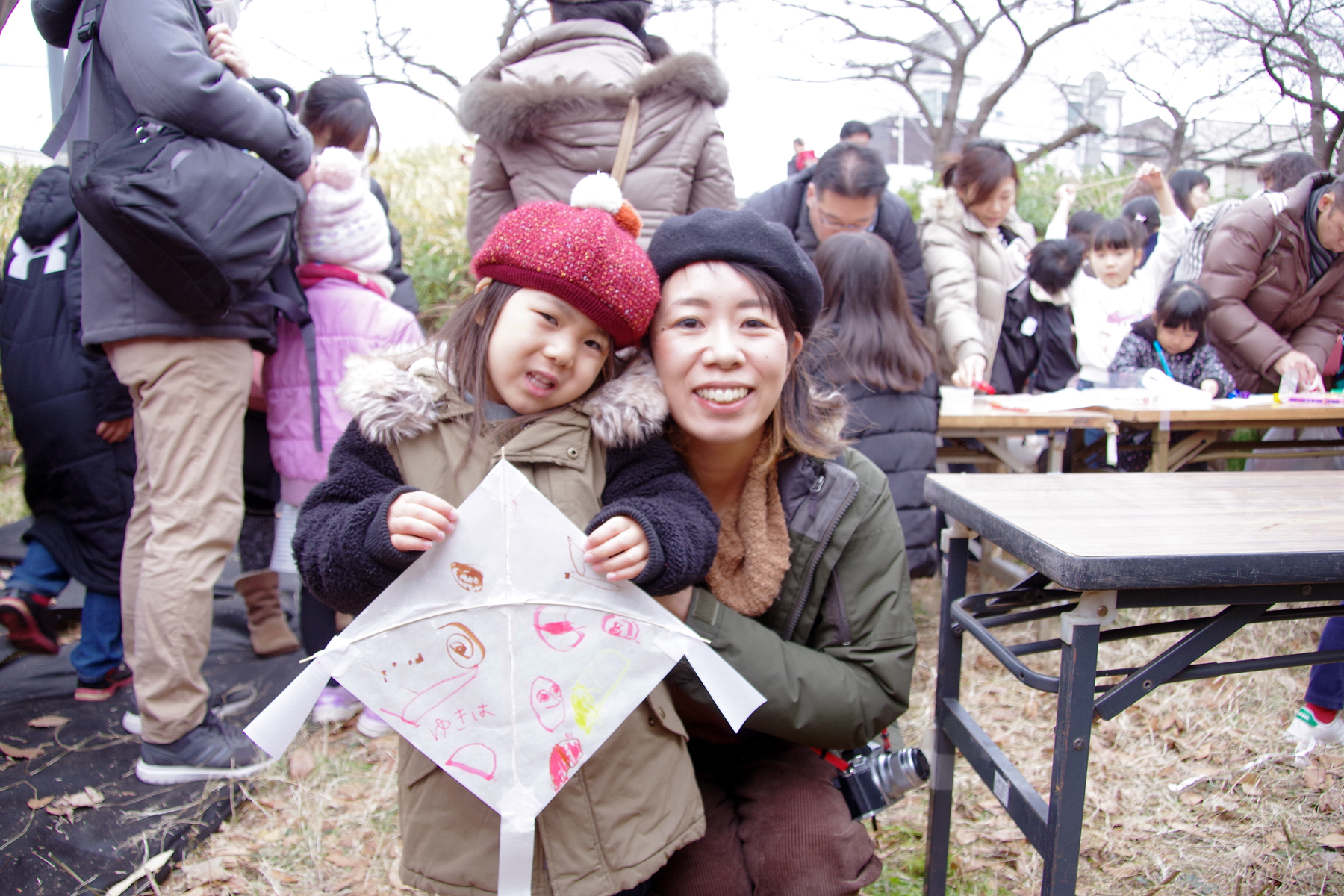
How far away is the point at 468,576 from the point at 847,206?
8.33 ft

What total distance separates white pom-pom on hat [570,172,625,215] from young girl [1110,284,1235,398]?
3539 millimetres

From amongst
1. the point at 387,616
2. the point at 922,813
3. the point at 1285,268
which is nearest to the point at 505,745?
the point at 387,616

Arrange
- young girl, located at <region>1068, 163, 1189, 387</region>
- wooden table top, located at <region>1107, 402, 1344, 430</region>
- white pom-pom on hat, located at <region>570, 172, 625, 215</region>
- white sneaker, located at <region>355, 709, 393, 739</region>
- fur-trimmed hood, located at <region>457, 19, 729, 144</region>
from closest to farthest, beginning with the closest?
white pom-pom on hat, located at <region>570, 172, 625, 215</region>, white sneaker, located at <region>355, 709, 393, 739</region>, fur-trimmed hood, located at <region>457, 19, 729, 144</region>, wooden table top, located at <region>1107, 402, 1344, 430</region>, young girl, located at <region>1068, 163, 1189, 387</region>

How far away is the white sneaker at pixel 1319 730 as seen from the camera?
247cm

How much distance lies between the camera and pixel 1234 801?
2270mm

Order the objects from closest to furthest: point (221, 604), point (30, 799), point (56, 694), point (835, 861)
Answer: point (835, 861) → point (30, 799) → point (56, 694) → point (221, 604)

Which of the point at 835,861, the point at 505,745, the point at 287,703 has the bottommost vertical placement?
the point at 835,861

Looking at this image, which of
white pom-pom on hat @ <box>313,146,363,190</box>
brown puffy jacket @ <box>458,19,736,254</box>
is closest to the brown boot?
white pom-pom on hat @ <box>313,146,363,190</box>

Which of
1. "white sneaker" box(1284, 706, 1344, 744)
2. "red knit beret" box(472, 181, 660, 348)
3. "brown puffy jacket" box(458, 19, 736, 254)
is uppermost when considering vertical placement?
"brown puffy jacket" box(458, 19, 736, 254)

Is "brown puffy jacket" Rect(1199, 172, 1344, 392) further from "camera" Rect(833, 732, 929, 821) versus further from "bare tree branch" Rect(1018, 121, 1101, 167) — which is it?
"bare tree branch" Rect(1018, 121, 1101, 167)

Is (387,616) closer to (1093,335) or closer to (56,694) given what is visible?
(56,694)

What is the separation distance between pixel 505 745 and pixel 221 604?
2989 mm

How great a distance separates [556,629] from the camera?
1158mm

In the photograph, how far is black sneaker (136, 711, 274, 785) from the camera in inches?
86.5
